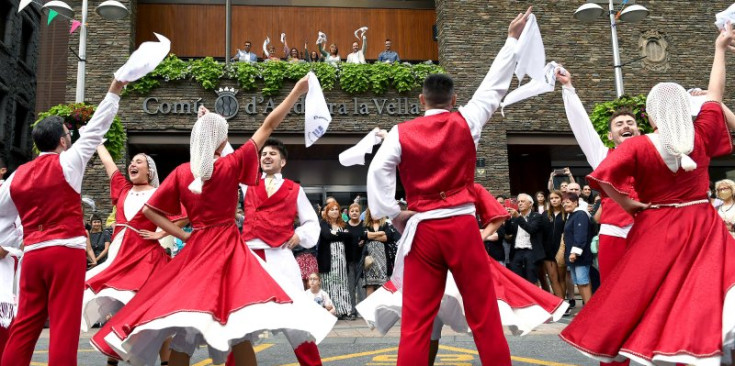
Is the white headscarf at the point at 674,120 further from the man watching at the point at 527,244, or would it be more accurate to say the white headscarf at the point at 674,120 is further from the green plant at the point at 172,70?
the green plant at the point at 172,70

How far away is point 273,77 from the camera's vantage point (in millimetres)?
16359

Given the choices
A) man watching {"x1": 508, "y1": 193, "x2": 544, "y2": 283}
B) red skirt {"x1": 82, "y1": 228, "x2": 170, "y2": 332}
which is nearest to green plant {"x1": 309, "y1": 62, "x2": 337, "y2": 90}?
man watching {"x1": 508, "y1": 193, "x2": 544, "y2": 283}

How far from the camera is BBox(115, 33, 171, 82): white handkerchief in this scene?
4.29 metres

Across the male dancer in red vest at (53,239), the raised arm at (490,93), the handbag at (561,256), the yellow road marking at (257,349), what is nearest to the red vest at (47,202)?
the male dancer in red vest at (53,239)

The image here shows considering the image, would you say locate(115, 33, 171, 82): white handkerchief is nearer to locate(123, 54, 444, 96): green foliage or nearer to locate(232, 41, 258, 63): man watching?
locate(123, 54, 444, 96): green foliage

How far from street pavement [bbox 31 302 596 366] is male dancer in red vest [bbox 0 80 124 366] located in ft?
7.23

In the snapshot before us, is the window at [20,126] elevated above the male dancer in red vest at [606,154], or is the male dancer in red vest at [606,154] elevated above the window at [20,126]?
the window at [20,126]

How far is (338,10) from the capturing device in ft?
64.4

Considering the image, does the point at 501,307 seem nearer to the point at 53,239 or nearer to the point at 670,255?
the point at 670,255

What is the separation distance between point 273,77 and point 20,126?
1414 cm

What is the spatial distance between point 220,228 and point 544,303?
9.06 feet

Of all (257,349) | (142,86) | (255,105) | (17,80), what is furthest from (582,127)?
(17,80)

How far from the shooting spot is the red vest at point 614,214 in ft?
16.4

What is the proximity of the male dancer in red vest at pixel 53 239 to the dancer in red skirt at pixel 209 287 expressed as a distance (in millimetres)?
282
